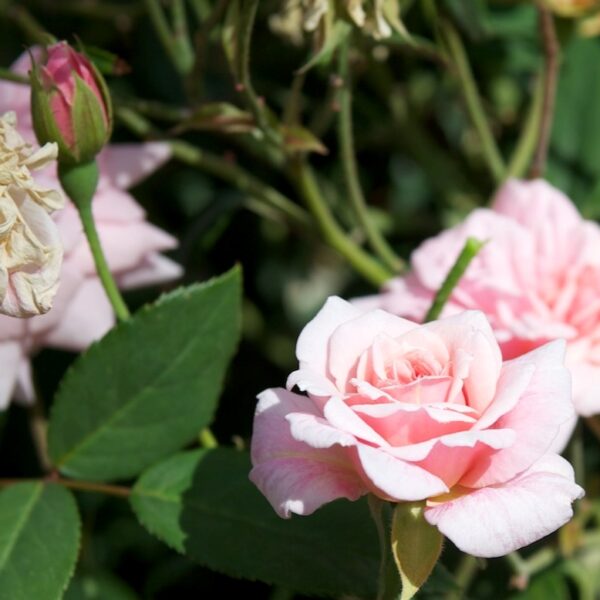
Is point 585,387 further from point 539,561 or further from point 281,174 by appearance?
point 281,174

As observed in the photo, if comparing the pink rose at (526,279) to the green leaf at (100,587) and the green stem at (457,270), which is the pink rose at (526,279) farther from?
the green leaf at (100,587)

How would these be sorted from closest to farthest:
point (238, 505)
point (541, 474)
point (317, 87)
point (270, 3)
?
point (541, 474) → point (238, 505) → point (270, 3) → point (317, 87)

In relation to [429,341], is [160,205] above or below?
below

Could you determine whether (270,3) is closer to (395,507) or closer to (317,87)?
(317,87)

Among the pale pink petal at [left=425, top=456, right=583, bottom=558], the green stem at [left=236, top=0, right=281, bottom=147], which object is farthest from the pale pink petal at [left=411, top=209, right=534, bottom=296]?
the pale pink petal at [left=425, top=456, right=583, bottom=558]

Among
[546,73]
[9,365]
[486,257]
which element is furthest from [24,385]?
[546,73]

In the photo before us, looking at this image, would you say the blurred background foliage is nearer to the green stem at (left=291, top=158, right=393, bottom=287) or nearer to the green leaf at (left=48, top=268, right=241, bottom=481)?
the green stem at (left=291, top=158, right=393, bottom=287)

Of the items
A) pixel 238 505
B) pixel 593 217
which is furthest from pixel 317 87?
pixel 238 505
